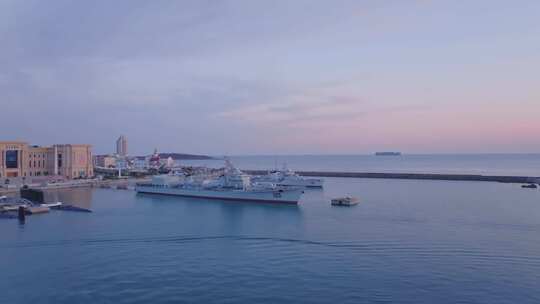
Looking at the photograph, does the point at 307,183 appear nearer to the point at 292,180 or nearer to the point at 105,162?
the point at 292,180

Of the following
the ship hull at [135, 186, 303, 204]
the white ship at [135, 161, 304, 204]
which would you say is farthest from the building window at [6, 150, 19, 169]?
the ship hull at [135, 186, 303, 204]

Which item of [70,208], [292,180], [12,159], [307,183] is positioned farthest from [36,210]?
[292,180]

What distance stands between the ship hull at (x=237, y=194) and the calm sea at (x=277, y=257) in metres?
5.50

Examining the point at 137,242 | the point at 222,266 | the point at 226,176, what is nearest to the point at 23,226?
the point at 137,242

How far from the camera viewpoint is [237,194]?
108 feet

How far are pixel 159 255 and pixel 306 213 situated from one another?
12264 millimetres

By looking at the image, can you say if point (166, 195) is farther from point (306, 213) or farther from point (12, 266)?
point (12, 266)

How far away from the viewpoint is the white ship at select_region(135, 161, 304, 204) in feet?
101

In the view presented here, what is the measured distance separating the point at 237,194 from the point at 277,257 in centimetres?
1925

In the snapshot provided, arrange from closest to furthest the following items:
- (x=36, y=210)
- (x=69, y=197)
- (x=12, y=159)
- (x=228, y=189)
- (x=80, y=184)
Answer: (x=36, y=210) < (x=69, y=197) < (x=228, y=189) < (x=80, y=184) < (x=12, y=159)

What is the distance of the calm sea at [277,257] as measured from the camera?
1051 centimetres

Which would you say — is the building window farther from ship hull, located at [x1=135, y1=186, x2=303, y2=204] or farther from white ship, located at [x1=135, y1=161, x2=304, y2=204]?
ship hull, located at [x1=135, y1=186, x2=303, y2=204]

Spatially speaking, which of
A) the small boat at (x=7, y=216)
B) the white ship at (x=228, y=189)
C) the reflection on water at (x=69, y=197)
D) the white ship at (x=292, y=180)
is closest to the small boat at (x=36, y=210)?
the small boat at (x=7, y=216)

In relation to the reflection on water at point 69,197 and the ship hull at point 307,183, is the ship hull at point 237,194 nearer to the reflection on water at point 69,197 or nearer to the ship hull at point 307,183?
the reflection on water at point 69,197
